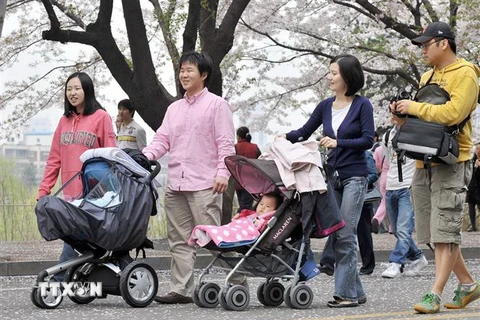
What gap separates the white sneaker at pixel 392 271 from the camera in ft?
38.6

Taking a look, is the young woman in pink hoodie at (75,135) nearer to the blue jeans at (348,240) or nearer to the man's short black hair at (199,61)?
the man's short black hair at (199,61)

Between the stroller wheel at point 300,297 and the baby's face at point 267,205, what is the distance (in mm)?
599

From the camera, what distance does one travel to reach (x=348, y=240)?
8.40 meters

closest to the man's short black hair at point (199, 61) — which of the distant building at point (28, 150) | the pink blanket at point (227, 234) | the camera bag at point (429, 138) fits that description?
the pink blanket at point (227, 234)

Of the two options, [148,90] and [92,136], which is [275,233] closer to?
[92,136]

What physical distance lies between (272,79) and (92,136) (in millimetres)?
18795

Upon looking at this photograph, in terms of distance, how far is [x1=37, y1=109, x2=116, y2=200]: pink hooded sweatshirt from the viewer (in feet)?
29.6

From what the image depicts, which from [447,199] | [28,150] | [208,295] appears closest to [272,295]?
[208,295]

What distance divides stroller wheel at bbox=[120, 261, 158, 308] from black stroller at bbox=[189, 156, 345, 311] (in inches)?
13.1

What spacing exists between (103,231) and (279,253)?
4.01 ft

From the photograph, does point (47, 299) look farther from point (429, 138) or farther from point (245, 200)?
point (245, 200)

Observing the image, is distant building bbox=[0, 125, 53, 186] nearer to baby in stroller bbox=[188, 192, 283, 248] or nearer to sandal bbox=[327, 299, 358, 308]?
baby in stroller bbox=[188, 192, 283, 248]

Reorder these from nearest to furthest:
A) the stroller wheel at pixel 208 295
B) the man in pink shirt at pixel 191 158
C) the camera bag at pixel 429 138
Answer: the camera bag at pixel 429 138, the stroller wheel at pixel 208 295, the man in pink shirt at pixel 191 158

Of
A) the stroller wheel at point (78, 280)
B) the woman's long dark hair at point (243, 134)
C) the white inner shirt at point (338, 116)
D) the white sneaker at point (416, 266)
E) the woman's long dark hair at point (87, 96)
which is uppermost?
the woman's long dark hair at point (87, 96)
